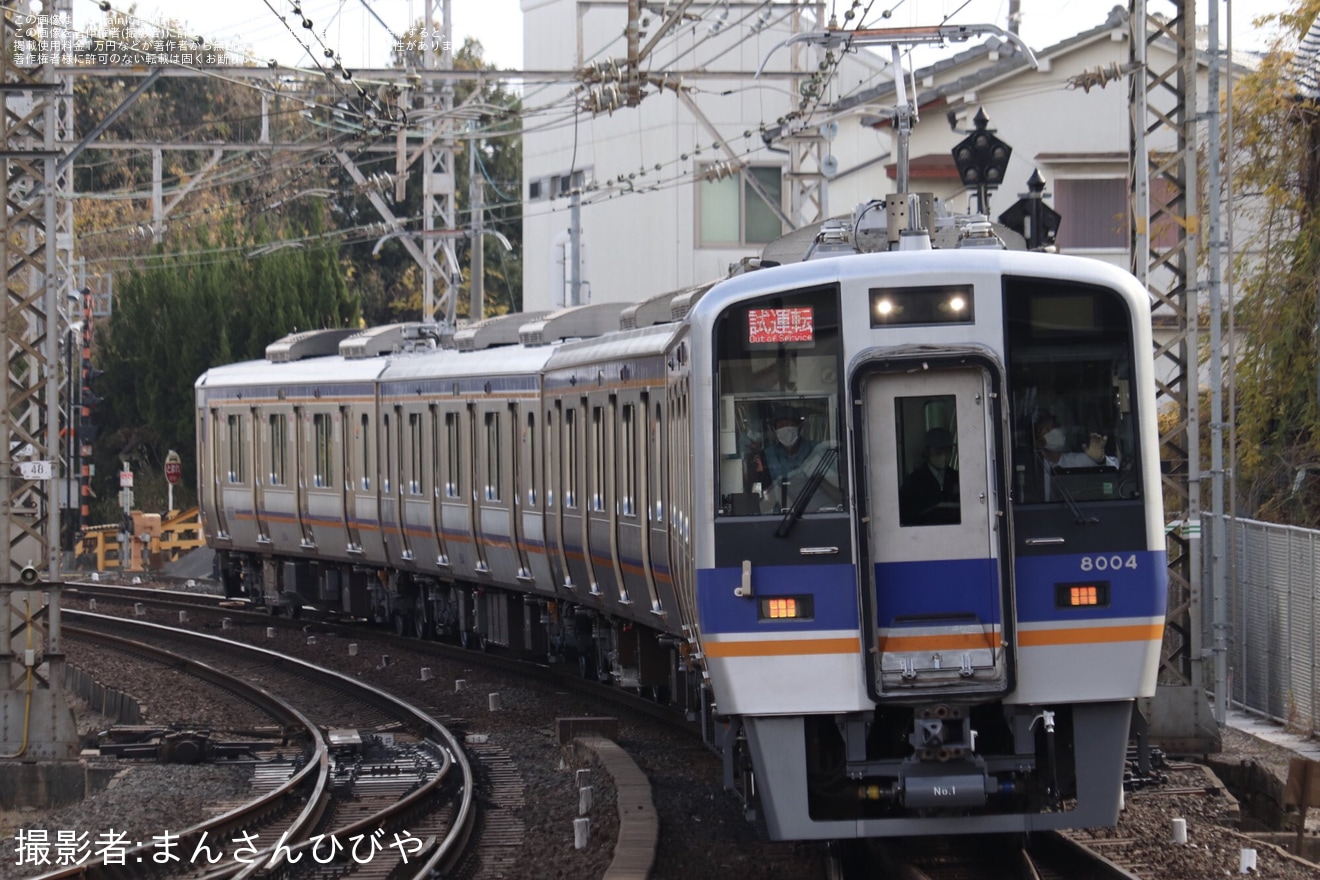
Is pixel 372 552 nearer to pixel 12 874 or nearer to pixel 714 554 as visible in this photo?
pixel 12 874

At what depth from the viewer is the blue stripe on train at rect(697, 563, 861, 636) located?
816 cm

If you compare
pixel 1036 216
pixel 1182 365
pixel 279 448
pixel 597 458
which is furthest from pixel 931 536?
pixel 279 448

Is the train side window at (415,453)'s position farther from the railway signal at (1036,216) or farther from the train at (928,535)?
the train at (928,535)

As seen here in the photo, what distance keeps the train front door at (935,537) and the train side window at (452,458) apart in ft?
36.2

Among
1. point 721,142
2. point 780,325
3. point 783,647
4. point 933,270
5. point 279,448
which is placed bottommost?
point 783,647

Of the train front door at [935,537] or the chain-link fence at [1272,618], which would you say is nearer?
the train front door at [935,537]

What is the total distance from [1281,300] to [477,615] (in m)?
7.91

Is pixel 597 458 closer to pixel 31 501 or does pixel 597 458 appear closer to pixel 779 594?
pixel 31 501

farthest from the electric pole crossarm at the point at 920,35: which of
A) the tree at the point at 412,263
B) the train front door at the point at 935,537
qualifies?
the tree at the point at 412,263

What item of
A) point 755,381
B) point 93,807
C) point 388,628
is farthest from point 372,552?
point 755,381

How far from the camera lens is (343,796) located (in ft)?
39.3

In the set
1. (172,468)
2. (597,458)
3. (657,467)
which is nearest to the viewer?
(657,467)

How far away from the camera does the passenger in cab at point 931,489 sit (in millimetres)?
8188

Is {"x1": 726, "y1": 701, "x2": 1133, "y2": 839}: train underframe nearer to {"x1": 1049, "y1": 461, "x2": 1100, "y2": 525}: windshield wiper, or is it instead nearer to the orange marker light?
the orange marker light
